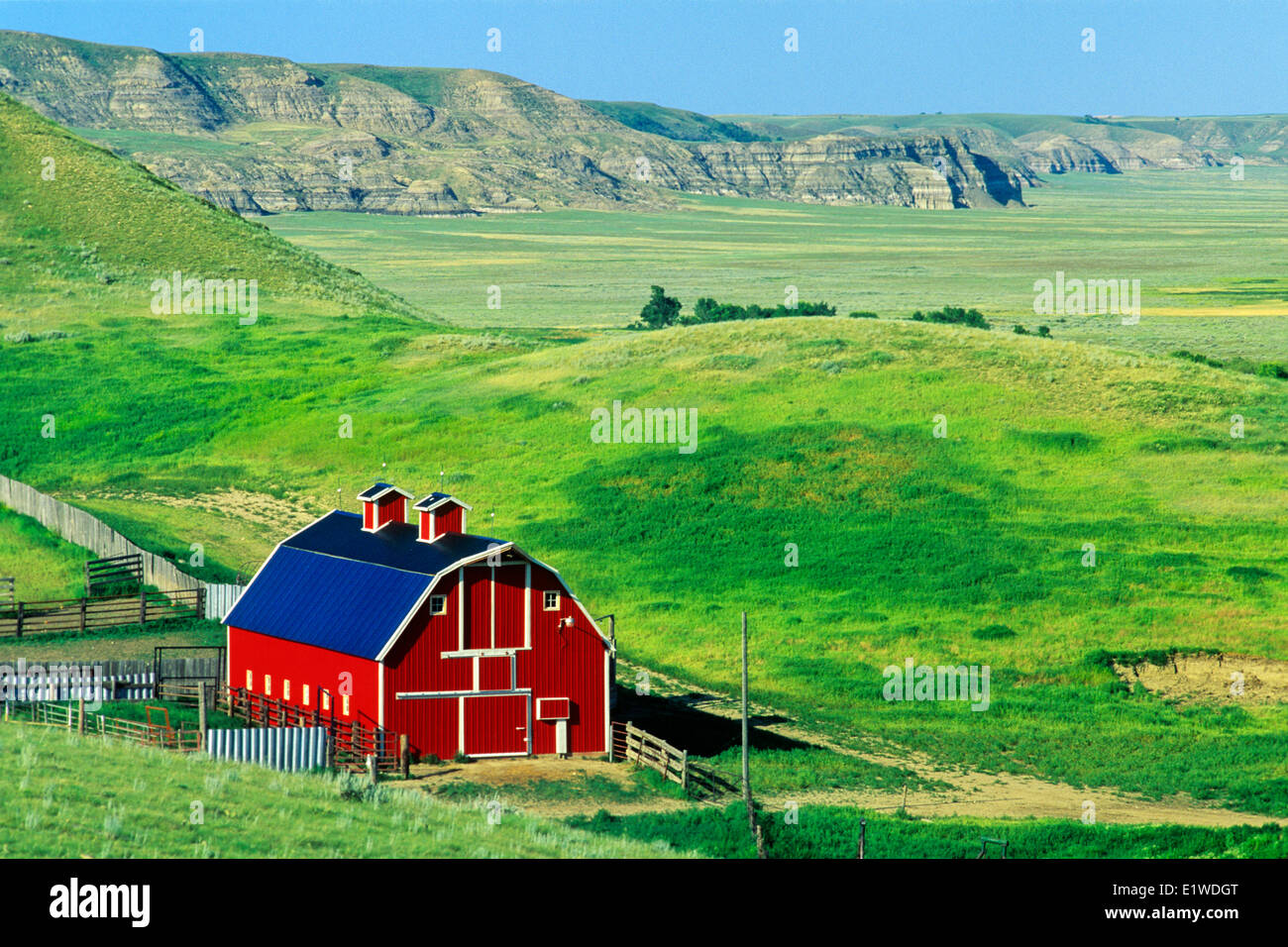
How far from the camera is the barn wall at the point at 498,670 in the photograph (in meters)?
35.3

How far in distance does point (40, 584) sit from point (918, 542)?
93.5 ft

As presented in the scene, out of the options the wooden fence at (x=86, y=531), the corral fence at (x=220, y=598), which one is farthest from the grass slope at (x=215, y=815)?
the wooden fence at (x=86, y=531)

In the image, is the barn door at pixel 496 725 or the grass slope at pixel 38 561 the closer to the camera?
the barn door at pixel 496 725

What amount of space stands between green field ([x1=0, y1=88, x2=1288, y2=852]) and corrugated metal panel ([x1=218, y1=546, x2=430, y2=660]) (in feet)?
36.0

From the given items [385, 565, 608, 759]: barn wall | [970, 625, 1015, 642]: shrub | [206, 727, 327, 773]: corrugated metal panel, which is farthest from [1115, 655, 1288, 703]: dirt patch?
[206, 727, 327, 773]: corrugated metal panel

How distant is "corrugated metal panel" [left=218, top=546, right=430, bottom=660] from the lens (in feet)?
117

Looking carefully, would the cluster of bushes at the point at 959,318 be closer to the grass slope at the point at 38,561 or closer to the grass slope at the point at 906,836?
the grass slope at the point at 38,561

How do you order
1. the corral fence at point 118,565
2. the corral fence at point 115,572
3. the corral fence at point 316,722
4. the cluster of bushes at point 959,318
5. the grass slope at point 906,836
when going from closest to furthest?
the grass slope at point 906,836, the corral fence at point 316,722, the corral fence at point 118,565, the corral fence at point 115,572, the cluster of bushes at point 959,318

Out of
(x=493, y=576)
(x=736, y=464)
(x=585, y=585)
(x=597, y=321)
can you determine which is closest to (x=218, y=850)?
(x=493, y=576)

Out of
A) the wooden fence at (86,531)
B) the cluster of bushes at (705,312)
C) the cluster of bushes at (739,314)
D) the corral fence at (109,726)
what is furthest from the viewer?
the cluster of bushes at (705,312)

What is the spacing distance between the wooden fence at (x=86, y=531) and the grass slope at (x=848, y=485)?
3344 mm

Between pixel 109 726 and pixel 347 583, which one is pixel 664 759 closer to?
pixel 347 583

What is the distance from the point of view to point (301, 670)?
37.4 metres

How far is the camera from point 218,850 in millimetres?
21578
